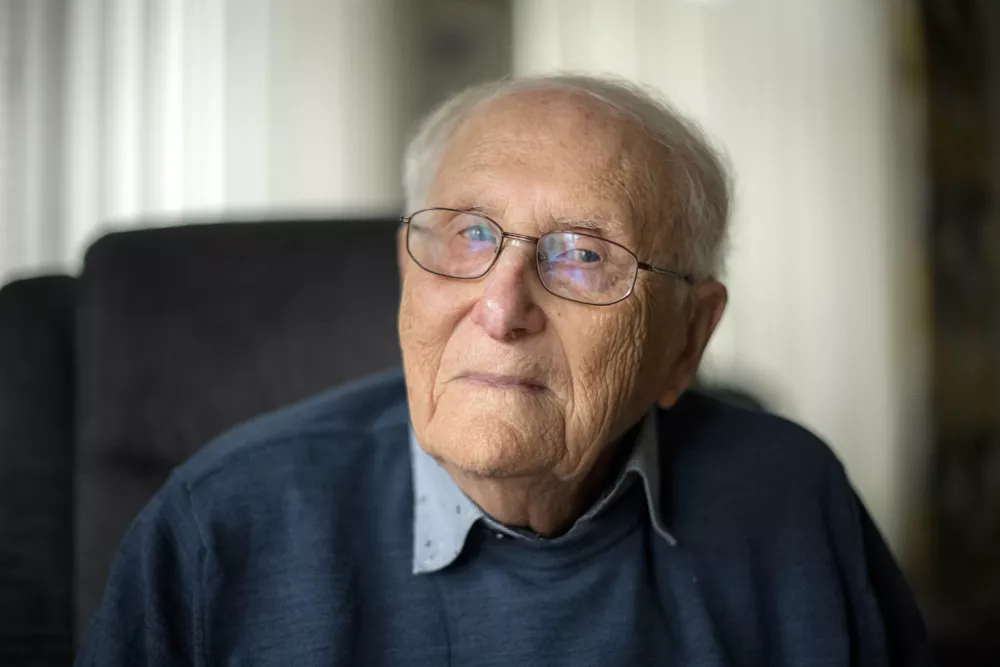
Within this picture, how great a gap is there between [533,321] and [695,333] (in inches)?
12.4

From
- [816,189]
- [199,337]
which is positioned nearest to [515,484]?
[199,337]

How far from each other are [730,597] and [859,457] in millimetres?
2431

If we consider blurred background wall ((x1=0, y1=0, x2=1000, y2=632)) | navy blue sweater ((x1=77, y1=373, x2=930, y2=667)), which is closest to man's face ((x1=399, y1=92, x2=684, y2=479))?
navy blue sweater ((x1=77, y1=373, x2=930, y2=667))

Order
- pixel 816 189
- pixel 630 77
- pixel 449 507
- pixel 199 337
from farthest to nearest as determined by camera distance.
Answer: pixel 816 189 < pixel 630 77 < pixel 199 337 < pixel 449 507

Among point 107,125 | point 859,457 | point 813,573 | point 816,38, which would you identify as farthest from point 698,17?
point 813,573

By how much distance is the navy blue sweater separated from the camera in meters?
1.02

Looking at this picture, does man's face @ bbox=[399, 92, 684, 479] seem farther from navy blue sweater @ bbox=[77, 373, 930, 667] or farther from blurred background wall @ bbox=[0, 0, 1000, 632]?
blurred background wall @ bbox=[0, 0, 1000, 632]

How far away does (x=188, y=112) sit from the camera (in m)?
2.40

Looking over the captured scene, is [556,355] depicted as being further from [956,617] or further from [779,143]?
[779,143]

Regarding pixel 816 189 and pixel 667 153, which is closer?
pixel 667 153

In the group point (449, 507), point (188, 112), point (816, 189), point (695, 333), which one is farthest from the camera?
point (816, 189)

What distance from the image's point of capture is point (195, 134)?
95.0 inches

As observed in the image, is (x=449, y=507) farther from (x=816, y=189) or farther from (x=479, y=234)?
(x=816, y=189)

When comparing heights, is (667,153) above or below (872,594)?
above
